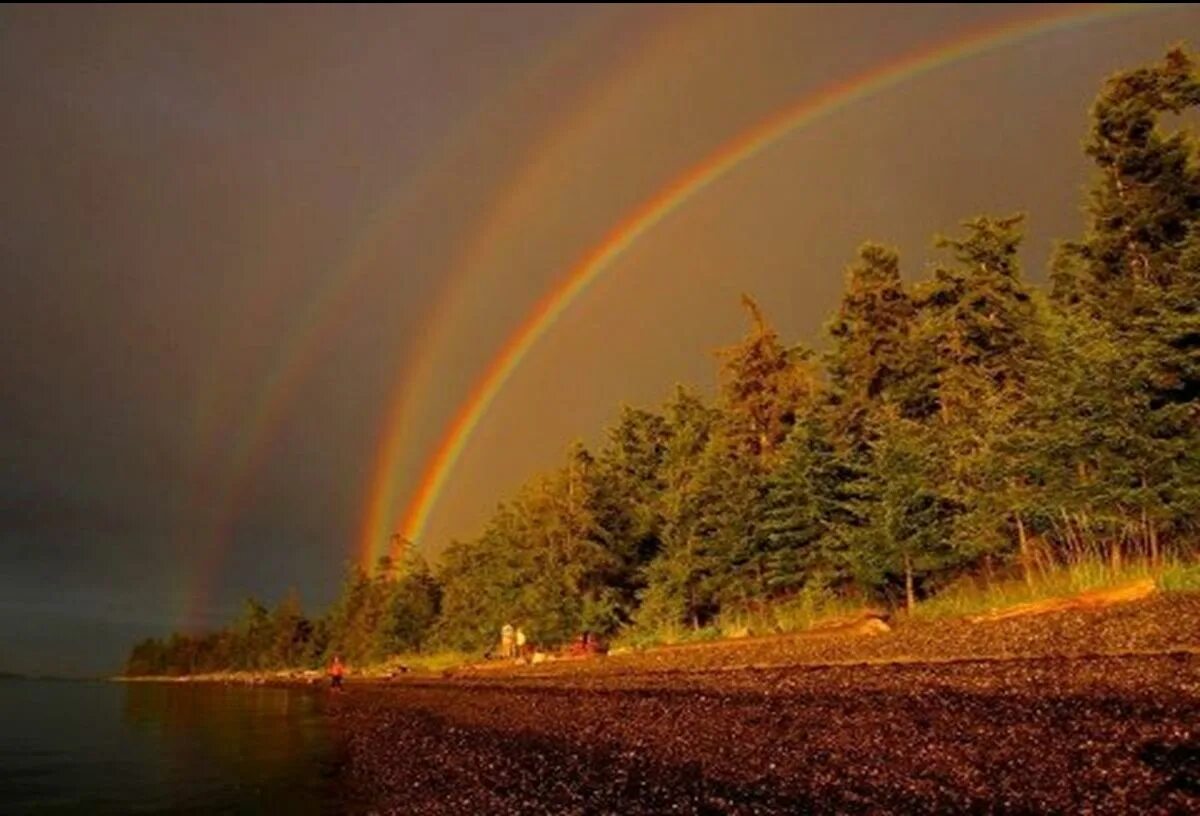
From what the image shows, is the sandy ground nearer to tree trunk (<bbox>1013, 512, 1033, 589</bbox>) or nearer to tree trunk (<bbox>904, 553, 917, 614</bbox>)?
tree trunk (<bbox>1013, 512, 1033, 589</bbox>)

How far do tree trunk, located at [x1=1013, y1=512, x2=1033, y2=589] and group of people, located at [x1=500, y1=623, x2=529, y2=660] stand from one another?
4181 centimetres

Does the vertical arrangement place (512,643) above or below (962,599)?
above

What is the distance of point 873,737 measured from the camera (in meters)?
16.5

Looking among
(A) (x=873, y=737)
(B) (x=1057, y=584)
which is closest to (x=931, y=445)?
(B) (x=1057, y=584)

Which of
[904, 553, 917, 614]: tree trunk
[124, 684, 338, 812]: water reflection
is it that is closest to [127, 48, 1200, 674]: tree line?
[904, 553, 917, 614]: tree trunk

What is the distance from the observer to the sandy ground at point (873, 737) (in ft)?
40.8

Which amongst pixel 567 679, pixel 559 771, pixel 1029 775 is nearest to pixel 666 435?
pixel 567 679

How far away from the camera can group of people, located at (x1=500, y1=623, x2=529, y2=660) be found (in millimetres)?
72688

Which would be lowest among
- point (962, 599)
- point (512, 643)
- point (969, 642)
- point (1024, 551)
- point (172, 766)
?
point (172, 766)

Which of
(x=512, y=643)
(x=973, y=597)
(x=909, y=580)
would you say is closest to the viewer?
(x=973, y=597)

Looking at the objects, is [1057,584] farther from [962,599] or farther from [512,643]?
[512,643]

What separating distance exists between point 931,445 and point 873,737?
88.3ft

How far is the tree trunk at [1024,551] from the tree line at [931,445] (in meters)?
0.21

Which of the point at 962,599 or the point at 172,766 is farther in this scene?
the point at 962,599
